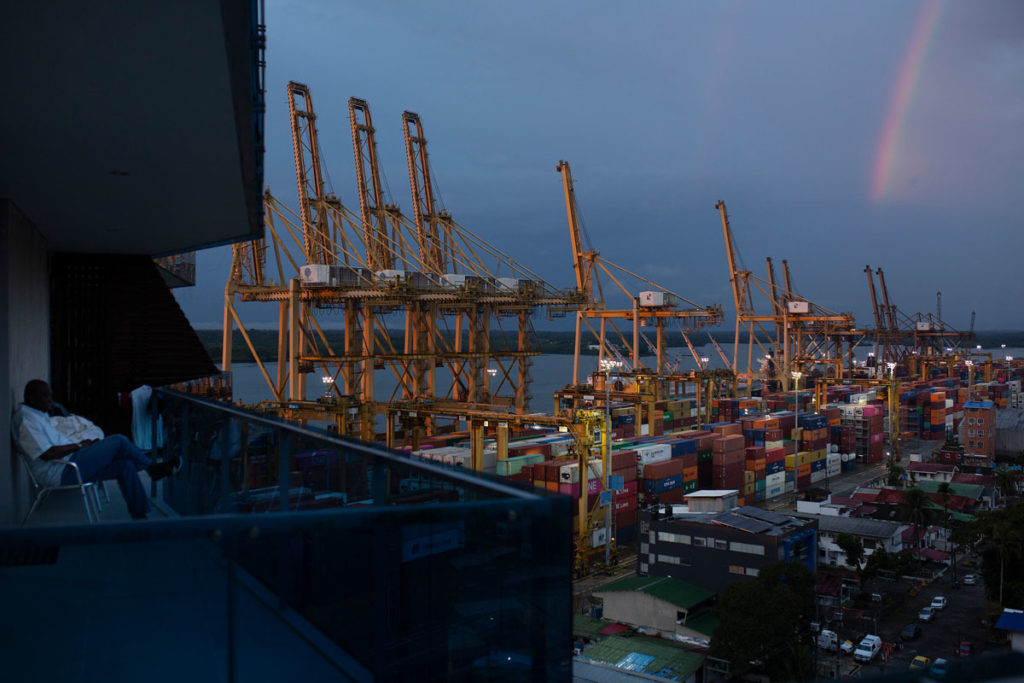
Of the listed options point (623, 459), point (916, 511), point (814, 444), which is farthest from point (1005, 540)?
point (814, 444)

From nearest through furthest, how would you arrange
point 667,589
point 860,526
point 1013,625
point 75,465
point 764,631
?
point 75,465 → point 764,631 → point 1013,625 → point 667,589 → point 860,526

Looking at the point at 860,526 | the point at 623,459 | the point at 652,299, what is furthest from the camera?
the point at 652,299

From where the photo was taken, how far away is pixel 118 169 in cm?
389

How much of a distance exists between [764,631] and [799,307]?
119ft

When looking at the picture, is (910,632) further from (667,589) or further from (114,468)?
(114,468)

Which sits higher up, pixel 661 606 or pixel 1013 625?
pixel 1013 625

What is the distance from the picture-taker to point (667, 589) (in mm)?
15156

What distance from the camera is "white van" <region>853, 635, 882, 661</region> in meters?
13.8

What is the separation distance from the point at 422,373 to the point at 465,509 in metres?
28.8

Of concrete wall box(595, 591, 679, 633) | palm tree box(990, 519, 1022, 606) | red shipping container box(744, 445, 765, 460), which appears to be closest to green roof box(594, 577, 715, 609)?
concrete wall box(595, 591, 679, 633)

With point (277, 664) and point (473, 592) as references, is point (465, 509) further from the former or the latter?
point (277, 664)

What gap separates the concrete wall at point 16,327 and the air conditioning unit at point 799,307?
45010 millimetres

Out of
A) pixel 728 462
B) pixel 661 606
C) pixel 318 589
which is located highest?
pixel 318 589

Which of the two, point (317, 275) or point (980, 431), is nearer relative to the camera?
point (317, 275)
